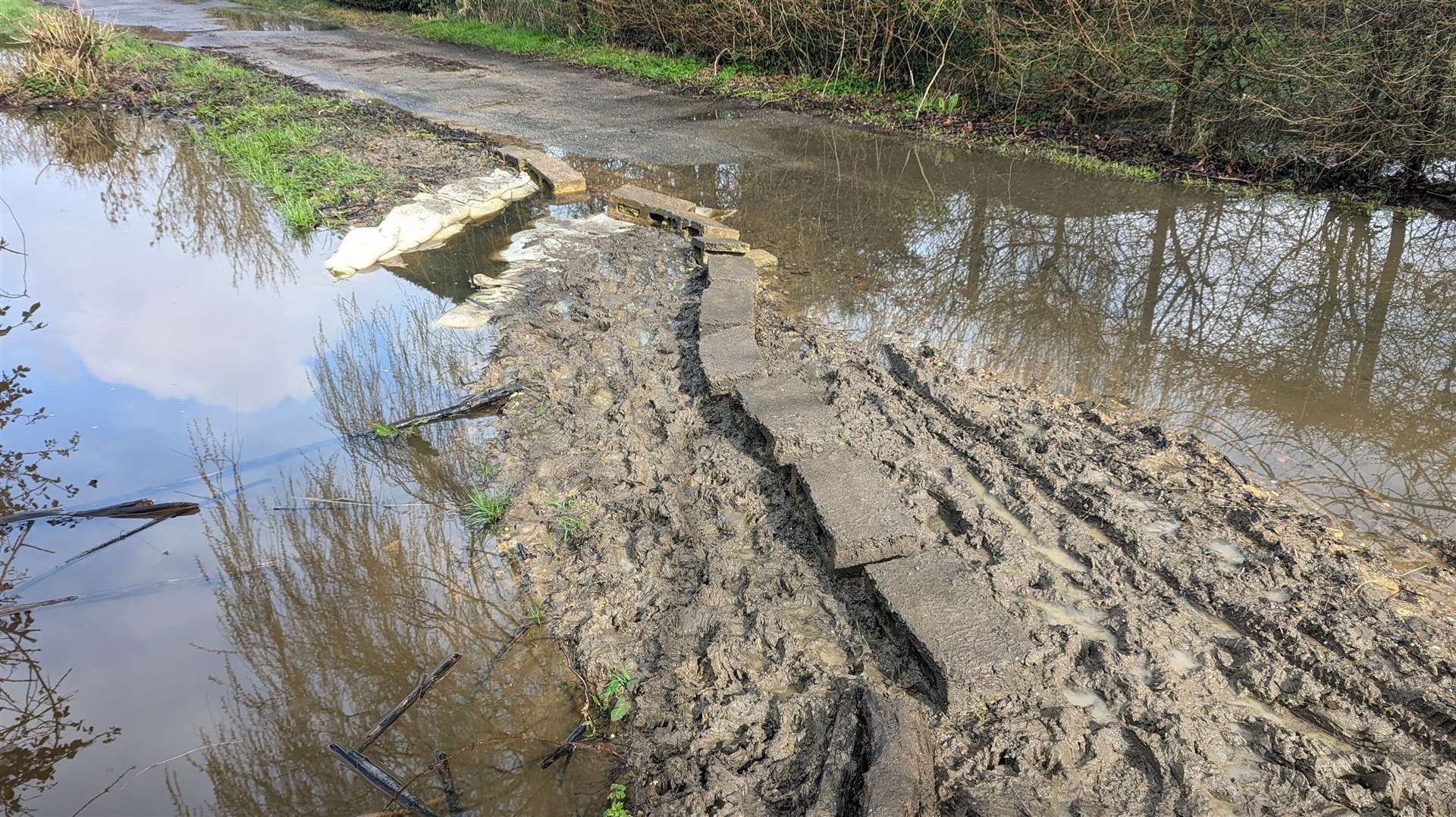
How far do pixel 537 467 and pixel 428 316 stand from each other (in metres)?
2.03

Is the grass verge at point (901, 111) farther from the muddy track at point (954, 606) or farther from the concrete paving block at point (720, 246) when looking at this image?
the muddy track at point (954, 606)

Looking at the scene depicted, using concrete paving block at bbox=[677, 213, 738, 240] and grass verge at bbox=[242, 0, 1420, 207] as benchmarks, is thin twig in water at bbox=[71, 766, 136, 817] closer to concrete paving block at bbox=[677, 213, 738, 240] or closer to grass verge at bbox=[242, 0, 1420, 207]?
concrete paving block at bbox=[677, 213, 738, 240]

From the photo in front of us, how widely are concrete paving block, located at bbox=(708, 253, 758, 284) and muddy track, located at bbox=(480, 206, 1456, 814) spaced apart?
1.00 meters

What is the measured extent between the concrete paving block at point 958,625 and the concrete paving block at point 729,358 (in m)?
1.44

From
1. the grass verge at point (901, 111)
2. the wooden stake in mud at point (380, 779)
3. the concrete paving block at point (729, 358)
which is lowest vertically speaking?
the wooden stake in mud at point (380, 779)

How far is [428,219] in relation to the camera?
633 cm

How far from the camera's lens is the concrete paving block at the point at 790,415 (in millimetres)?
3332

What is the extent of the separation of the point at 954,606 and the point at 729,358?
191 cm

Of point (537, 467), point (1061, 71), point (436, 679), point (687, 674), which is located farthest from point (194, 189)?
point (1061, 71)

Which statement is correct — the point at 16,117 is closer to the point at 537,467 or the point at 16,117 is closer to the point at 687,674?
the point at 537,467

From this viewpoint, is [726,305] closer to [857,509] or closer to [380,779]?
[857,509]

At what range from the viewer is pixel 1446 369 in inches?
174

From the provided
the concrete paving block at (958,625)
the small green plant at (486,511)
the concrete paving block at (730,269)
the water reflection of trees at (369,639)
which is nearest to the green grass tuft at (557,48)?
the concrete paving block at (730,269)

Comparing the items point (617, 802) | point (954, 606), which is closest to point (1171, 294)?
point (954, 606)
